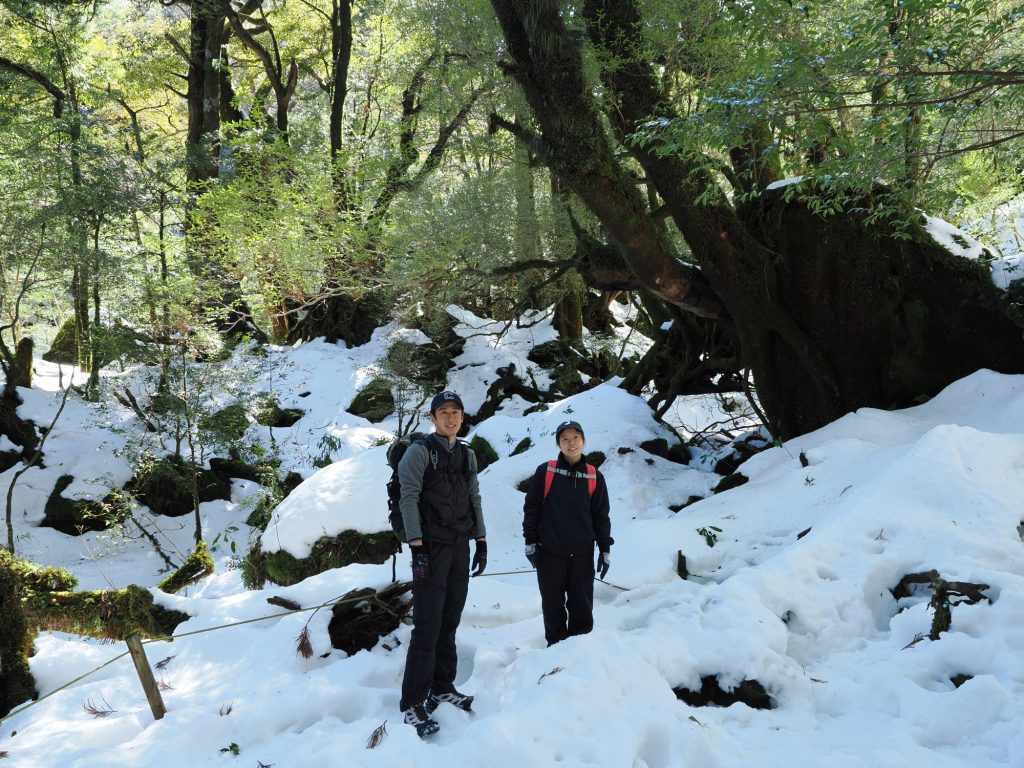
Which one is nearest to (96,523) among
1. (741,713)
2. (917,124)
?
(741,713)

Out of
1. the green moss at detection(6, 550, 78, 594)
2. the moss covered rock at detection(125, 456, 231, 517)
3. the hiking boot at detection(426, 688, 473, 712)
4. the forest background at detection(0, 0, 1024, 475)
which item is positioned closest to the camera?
the hiking boot at detection(426, 688, 473, 712)

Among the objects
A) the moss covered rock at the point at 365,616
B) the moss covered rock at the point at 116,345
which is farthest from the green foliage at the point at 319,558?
the moss covered rock at the point at 116,345

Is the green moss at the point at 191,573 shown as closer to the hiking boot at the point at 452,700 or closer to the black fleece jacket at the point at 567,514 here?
the hiking boot at the point at 452,700

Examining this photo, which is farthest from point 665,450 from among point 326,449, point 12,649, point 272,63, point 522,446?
point 272,63

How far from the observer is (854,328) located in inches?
304

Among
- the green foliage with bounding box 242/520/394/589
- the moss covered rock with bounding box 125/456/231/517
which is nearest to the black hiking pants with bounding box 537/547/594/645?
the green foliage with bounding box 242/520/394/589

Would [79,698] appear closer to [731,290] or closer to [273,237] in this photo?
[731,290]

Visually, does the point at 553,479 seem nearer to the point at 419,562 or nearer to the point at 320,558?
the point at 419,562

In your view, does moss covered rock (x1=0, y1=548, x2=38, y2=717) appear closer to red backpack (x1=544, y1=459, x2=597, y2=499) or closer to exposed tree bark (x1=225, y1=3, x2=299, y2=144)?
red backpack (x1=544, y1=459, x2=597, y2=499)

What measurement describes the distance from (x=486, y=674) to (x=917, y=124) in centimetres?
444

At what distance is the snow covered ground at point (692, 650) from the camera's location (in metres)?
2.76

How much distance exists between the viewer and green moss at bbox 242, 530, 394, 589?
6234 millimetres

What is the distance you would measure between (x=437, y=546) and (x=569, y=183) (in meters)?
4.36

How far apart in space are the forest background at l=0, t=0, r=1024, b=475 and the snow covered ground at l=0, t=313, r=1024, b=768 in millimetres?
1605
